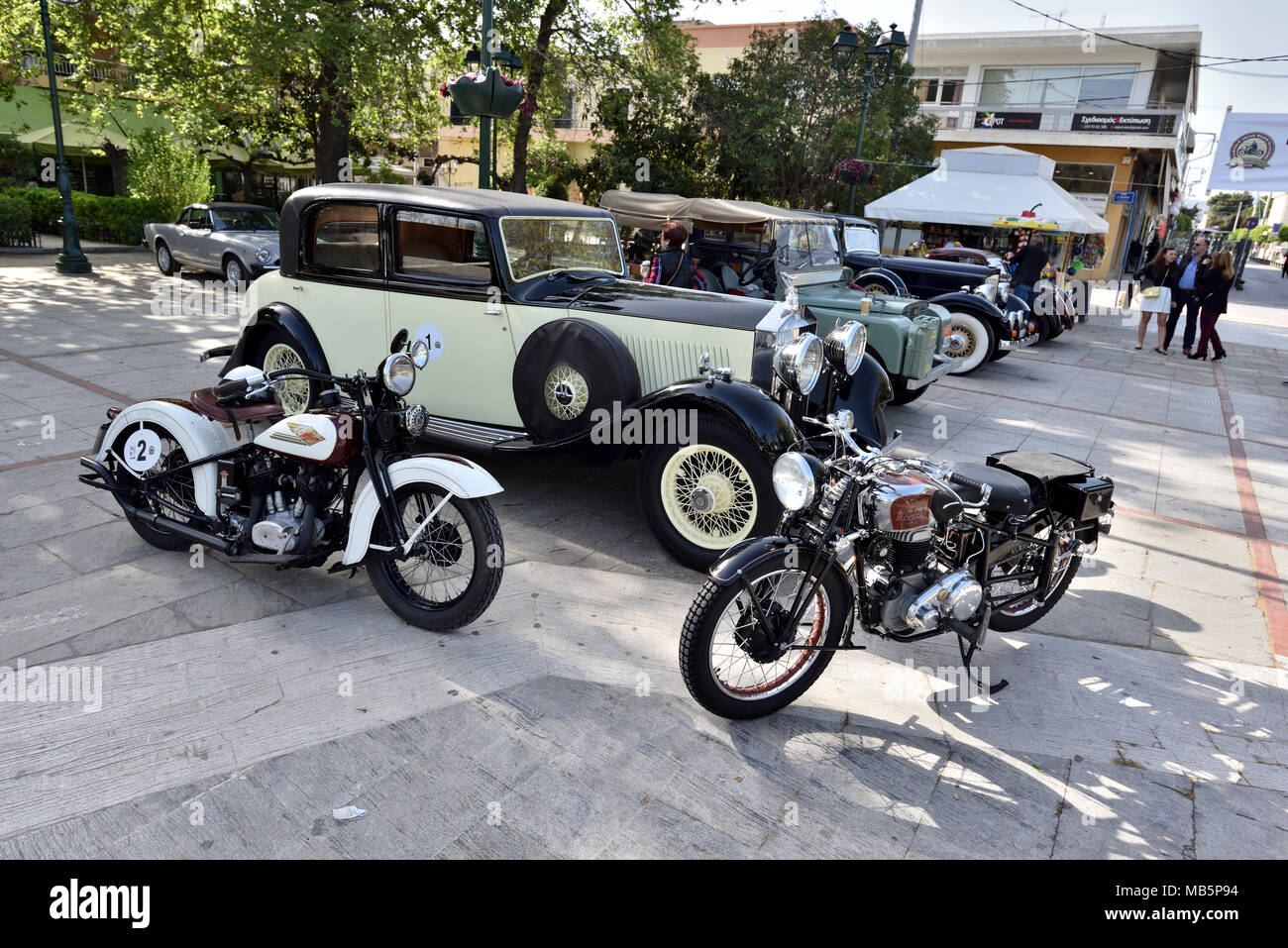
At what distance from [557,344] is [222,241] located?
1189 cm

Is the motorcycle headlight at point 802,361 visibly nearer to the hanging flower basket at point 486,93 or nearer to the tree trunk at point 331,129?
the hanging flower basket at point 486,93

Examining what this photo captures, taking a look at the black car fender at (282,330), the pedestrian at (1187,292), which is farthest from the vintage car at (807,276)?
the pedestrian at (1187,292)

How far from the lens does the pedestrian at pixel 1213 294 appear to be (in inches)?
489

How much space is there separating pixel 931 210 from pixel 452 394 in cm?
1400

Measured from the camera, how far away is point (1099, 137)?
30.2m

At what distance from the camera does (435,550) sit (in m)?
3.79

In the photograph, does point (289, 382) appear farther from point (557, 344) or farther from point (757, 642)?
point (757, 642)

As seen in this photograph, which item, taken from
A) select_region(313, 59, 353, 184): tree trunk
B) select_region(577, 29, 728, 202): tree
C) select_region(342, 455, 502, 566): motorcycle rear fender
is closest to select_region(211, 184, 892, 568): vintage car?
select_region(342, 455, 502, 566): motorcycle rear fender

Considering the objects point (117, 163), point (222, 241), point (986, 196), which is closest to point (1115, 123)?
point (986, 196)

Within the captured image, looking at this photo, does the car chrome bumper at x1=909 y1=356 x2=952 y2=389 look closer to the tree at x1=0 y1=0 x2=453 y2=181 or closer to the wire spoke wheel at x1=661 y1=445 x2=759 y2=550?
the wire spoke wheel at x1=661 y1=445 x2=759 y2=550

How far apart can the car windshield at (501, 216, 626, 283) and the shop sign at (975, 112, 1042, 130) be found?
1228 inches
